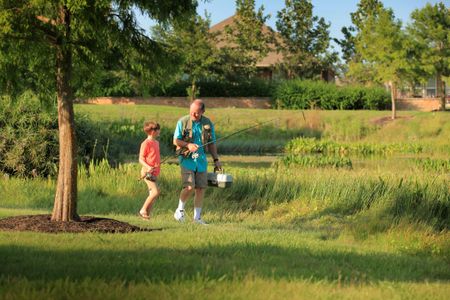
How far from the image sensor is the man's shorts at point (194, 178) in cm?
1140

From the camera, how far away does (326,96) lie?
4875cm

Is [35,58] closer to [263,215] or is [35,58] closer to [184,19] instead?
[184,19]

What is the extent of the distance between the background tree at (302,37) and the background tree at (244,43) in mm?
1872

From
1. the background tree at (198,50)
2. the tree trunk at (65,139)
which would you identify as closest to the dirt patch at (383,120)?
the background tree at (198,50)

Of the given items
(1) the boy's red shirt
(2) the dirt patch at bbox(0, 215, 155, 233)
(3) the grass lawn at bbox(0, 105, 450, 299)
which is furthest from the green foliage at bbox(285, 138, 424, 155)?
(2) the dirt patch at bbox(0, 215, 155, 233)

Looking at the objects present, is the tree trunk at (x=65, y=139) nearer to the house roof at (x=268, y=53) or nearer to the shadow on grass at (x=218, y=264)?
the shadow on grass at (x=218, y=264)

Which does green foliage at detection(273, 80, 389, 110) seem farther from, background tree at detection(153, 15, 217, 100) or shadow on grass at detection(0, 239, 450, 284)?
shadow on grass at detection(0, 239, 450, 284)

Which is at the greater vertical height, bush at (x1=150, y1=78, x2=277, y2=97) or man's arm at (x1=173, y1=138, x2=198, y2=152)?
bush at (x1=150, y1=78, x2=277, y2=97)

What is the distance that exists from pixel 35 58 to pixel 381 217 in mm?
5156

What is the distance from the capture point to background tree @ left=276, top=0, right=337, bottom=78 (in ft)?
182

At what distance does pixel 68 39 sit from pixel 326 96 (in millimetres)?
39950

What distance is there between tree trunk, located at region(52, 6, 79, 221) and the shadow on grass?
92.1 inches

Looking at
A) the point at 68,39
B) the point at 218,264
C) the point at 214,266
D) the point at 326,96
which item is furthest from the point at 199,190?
the point at 326,96

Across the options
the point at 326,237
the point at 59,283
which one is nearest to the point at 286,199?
the point at 326,237
